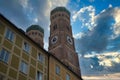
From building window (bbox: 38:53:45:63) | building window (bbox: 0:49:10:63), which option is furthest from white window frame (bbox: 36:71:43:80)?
building window (bbox: 0:49:10:63)

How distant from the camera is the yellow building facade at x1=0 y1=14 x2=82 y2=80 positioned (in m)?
27.7

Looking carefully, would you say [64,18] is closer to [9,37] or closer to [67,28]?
[67,28]

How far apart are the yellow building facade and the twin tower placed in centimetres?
4596

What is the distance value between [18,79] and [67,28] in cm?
7476

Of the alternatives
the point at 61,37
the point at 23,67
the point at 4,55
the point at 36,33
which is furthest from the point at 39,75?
the point at 36,33

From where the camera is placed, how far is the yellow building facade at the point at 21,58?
90.8ft

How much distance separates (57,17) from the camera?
103 m

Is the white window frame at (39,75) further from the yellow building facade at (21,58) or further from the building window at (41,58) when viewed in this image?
the building window at (41,58)

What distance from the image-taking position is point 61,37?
94.0 metres

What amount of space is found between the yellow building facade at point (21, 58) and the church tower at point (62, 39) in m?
46.1

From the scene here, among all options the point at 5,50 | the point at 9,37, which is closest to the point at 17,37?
the point at 9,37

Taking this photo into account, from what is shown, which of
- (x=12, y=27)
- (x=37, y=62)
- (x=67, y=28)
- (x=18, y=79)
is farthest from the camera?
(x=67, y=28)

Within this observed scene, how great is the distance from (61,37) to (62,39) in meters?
1.55

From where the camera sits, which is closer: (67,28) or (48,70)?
(48,70)
